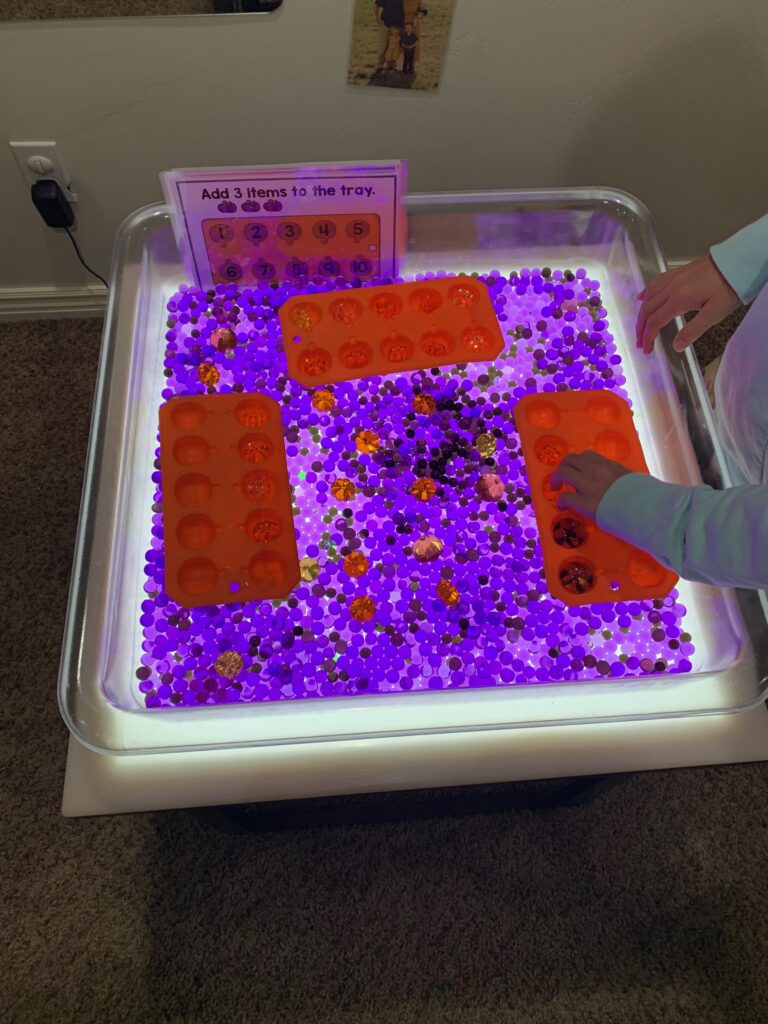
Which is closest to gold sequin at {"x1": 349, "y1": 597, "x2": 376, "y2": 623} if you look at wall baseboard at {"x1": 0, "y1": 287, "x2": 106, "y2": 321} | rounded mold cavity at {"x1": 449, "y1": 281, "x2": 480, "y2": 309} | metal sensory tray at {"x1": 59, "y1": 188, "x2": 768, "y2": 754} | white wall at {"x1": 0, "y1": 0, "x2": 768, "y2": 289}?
metal sensory tray at {"x1": 59, "y1": 188, "x2": 768, "y2": 754}

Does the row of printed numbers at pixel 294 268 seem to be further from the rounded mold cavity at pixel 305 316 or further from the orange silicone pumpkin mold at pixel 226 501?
the orange silicone pumpkin mold at pixel 226 501

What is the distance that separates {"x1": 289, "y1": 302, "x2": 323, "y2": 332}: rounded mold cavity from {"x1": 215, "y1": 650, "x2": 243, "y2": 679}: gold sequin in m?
0.46

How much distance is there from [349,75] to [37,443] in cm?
105

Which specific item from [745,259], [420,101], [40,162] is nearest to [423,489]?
[745,259]

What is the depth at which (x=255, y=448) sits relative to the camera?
948 mm

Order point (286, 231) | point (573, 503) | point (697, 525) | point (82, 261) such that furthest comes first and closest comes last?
point (82, 261) → point (286, 231) → point (573, 503) → point (697, 525)

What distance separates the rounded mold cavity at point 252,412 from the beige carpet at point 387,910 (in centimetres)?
84

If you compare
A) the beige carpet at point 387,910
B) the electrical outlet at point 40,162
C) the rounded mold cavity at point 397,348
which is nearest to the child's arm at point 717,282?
the rounded mold cavity at point 397,348

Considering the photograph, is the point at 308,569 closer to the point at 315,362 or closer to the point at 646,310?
the point at 315,362

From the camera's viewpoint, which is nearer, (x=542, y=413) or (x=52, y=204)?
(x=542, y=413)

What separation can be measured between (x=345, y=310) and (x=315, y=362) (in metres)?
0.09

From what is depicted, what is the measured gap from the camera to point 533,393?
1016 millimetres

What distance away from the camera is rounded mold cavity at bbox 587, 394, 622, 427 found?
1.00 metres

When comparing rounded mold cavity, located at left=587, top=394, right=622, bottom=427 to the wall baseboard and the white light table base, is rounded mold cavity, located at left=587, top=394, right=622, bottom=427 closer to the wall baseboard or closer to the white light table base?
the white light table base
